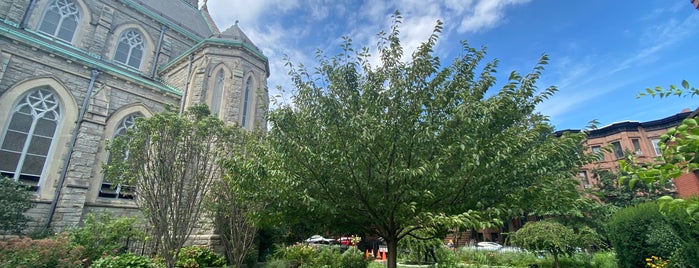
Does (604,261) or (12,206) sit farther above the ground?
(12,206)

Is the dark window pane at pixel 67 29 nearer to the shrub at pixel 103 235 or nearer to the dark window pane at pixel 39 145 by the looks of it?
the dark window pane at pixel 39 145

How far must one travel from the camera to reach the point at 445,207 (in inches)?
220

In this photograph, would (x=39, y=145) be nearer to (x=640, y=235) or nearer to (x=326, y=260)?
(x=326, y=260)

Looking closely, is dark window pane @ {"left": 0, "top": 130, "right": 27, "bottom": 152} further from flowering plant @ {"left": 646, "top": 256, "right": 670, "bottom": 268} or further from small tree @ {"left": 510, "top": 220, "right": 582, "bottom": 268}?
flowering plant @ {"left": 646, "top": 256, "right": 670, "bottom": 268}

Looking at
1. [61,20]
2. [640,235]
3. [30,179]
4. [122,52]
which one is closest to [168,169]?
[30,179]

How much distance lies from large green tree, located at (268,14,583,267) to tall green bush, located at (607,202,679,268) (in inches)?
208

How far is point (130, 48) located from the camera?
755 inches

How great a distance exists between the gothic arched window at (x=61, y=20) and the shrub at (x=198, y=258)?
49.6ft

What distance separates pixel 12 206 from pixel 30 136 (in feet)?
13.5

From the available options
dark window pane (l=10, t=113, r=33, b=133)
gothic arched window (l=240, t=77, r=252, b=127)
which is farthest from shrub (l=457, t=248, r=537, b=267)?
dark window pane (l=10, t=113, r=33, b=133)

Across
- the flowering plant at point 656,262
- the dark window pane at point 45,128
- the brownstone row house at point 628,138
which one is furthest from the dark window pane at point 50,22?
the brownstone row house at point 628,138

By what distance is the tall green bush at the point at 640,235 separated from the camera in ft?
27.6

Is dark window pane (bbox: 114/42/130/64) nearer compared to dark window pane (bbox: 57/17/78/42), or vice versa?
dark window pane (bbox: 57/17/78/42)

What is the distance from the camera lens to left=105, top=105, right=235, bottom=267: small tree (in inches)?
301
